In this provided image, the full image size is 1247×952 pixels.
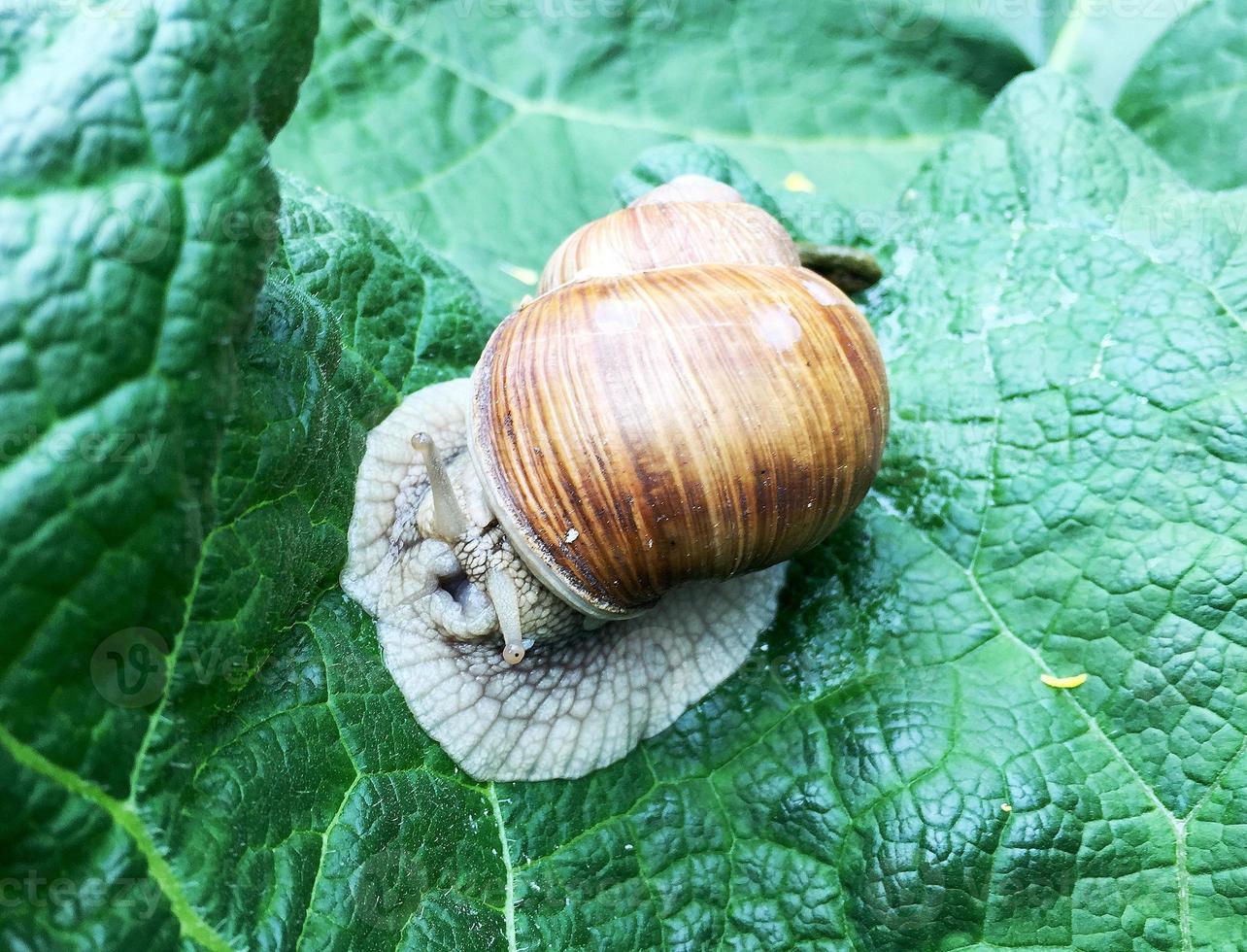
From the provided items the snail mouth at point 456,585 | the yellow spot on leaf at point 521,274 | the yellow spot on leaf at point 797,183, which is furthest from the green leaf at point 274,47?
the yellow spot on leaf at point 797,183

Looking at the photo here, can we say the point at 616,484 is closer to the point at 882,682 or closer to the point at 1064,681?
the point at 882,682

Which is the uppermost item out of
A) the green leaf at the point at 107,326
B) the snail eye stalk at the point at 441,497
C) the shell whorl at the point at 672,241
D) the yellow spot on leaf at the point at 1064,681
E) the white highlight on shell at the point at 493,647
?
the green leaf at the point at 107,326

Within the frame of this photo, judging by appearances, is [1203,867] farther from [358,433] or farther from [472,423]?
[358,433]

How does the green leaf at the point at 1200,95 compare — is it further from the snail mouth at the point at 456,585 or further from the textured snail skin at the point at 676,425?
the snail mouth at the point at 456,585

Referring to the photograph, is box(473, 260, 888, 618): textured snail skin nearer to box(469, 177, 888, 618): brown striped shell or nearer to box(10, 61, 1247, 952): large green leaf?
box(469, 177, 888, 618): brown striped shell

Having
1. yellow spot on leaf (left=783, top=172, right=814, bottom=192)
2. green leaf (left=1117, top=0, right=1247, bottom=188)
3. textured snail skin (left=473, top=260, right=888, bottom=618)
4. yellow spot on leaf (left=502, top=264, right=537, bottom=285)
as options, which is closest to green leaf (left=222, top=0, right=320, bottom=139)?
textured snail skin (left=473, top=260, right=888, bottom=618)

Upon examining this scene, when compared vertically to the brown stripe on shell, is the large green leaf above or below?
below

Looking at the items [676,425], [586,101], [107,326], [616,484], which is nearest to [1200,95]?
[586,101]
